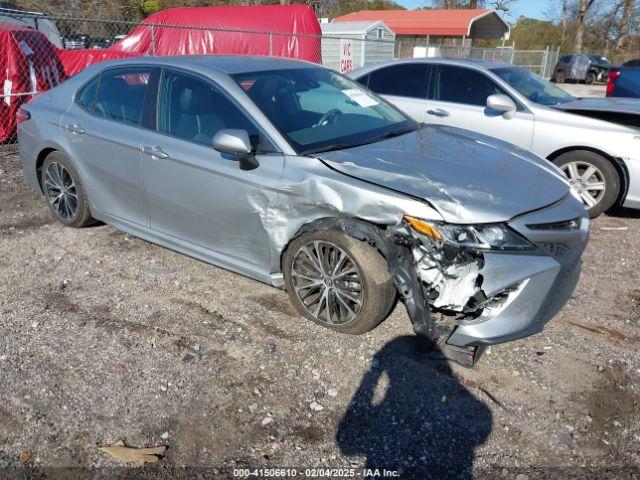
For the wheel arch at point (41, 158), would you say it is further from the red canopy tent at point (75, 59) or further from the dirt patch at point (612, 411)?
the red canopy tent at point (75, 59)

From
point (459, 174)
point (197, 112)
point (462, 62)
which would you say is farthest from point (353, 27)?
point (459, 174)

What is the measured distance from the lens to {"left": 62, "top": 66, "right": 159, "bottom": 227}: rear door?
4.12 m

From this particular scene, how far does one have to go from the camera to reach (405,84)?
6.83 meters

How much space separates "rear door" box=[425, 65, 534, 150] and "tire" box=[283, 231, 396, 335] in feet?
11.8

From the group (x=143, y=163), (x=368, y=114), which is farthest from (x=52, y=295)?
(x=368, y=114)

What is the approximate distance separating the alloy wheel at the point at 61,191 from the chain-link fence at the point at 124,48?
0.85 meters

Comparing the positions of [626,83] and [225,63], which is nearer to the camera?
[225,63]

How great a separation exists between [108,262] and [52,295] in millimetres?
639

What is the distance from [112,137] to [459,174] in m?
2.74

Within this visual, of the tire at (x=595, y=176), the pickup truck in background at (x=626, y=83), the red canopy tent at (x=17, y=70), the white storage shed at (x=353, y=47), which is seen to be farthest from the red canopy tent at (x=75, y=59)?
the pickup truck in background at (x=626, y=83)

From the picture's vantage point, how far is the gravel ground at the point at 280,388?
250cm

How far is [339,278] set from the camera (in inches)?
129

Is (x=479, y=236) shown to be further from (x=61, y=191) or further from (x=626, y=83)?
(x=626, y=83)

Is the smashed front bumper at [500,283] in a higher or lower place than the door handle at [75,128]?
lower
